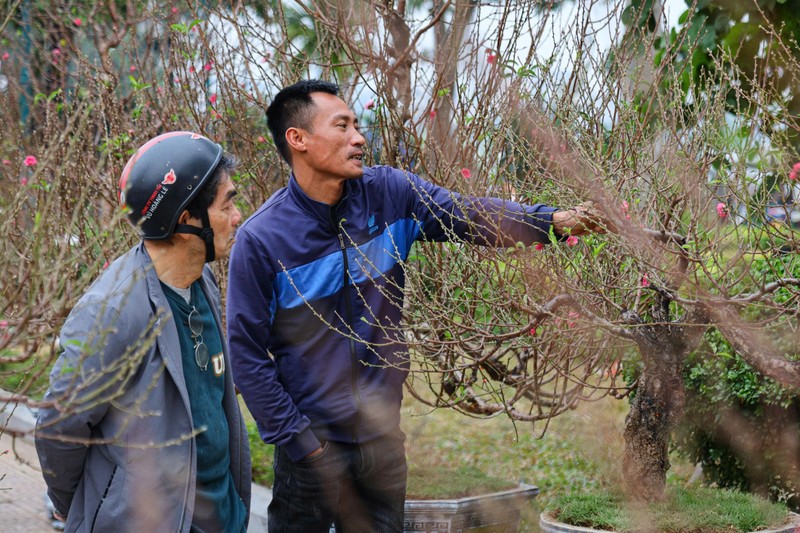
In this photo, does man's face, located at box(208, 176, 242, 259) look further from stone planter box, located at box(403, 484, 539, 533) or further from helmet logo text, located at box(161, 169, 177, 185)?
stone planter box, located at box(403, 484, 539, 533)

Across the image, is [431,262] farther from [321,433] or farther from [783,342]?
[783,342]

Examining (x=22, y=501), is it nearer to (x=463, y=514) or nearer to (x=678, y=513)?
(x=463, y=514)

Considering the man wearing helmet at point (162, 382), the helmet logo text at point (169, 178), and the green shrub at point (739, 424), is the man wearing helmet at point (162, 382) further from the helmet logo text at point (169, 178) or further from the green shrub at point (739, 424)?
the green shrub at point (739, 424)

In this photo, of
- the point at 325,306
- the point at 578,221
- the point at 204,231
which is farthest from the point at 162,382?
the point at 578,221

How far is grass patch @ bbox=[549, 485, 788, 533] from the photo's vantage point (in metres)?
4.00

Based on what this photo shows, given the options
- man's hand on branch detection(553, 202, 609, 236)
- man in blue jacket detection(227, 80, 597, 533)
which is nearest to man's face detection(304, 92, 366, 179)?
man in blue jacket detection(227, 80, 597, 533)

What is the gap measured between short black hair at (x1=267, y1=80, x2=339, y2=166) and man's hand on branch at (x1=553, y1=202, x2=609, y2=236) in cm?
107

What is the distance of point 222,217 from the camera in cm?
315

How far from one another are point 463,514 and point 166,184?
2.67 m

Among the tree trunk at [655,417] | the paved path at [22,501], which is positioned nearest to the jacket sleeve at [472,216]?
the tree trunk at [655,417]

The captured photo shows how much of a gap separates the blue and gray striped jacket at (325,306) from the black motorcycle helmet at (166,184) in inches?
19.7

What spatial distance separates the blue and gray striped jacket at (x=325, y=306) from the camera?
11.6 feet

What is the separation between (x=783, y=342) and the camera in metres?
4.63

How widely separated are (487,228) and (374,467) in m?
1.02
